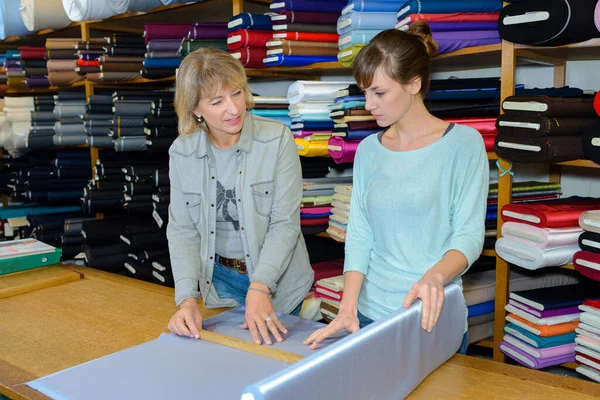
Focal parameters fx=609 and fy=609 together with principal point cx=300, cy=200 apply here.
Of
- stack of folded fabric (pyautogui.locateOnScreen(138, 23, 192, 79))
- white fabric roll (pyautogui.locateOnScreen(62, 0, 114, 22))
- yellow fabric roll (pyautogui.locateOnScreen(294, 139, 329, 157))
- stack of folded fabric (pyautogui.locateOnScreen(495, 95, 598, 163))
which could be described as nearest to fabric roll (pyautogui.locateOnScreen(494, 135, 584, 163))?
stack of folded fabric (pyautogui.locateOnScreen(495, 95, 598, 163))

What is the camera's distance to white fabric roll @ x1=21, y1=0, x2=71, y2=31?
405 cm

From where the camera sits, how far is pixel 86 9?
11.7 feet

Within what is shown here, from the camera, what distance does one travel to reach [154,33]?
332 centimetres

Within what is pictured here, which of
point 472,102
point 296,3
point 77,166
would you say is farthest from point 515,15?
point 77,166

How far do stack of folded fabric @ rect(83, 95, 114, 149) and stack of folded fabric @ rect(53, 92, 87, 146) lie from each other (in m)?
0.39

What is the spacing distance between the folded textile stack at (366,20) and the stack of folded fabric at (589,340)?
1.24m

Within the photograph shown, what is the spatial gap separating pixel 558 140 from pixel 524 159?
0.39ft

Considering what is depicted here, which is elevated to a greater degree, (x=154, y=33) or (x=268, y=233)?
(x=154, y=33)

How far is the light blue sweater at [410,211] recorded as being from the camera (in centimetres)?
145

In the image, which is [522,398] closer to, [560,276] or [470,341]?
[470,341]

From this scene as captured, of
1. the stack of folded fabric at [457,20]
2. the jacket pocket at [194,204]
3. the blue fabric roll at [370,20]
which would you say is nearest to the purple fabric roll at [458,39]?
the stack of folded fabric at [457,20]

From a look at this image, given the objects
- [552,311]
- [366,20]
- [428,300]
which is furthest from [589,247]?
[366,20]

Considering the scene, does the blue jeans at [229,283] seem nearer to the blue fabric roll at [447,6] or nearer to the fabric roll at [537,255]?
the fabric roll at [537,255]

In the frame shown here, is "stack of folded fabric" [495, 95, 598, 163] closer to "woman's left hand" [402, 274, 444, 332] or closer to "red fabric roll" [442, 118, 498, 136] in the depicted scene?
"red fabric roll" [442, 118, 498, 136]
